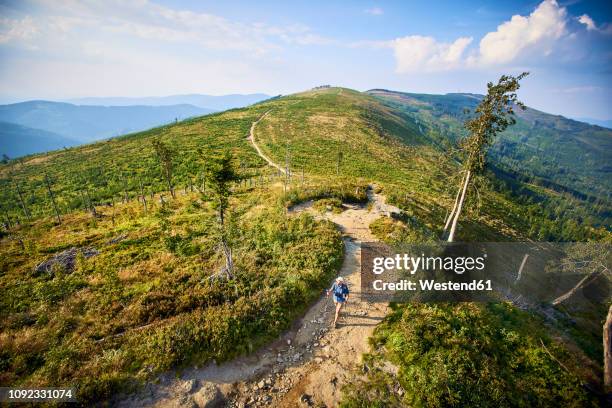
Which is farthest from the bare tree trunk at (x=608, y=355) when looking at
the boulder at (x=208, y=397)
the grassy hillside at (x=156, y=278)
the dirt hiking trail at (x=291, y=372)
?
the boulder at (x=208, y=397)

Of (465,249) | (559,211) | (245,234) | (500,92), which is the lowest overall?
(559,211)

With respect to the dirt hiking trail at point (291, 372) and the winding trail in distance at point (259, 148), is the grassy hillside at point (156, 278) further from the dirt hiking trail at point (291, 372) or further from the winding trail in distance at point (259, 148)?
the winding trail in distance at point (259, 148)

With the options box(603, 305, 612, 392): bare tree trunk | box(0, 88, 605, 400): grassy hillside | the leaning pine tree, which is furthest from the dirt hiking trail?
the leaning pine tree

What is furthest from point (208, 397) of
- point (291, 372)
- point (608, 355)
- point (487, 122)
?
point (487, 122)

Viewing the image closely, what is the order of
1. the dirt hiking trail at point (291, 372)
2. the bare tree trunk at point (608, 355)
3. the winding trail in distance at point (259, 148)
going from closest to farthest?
the dirt hiking trail at point (291, 372) < the bare tree trunk at point (608, 355) < the winding trail in distance at point (259, 148)

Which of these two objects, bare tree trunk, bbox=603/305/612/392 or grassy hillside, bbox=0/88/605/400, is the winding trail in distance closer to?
grassy hillside, bbox=0/88/605/400

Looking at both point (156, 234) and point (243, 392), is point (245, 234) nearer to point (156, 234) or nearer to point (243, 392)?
point (156, 234)

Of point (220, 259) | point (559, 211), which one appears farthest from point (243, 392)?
point (559, 211)
